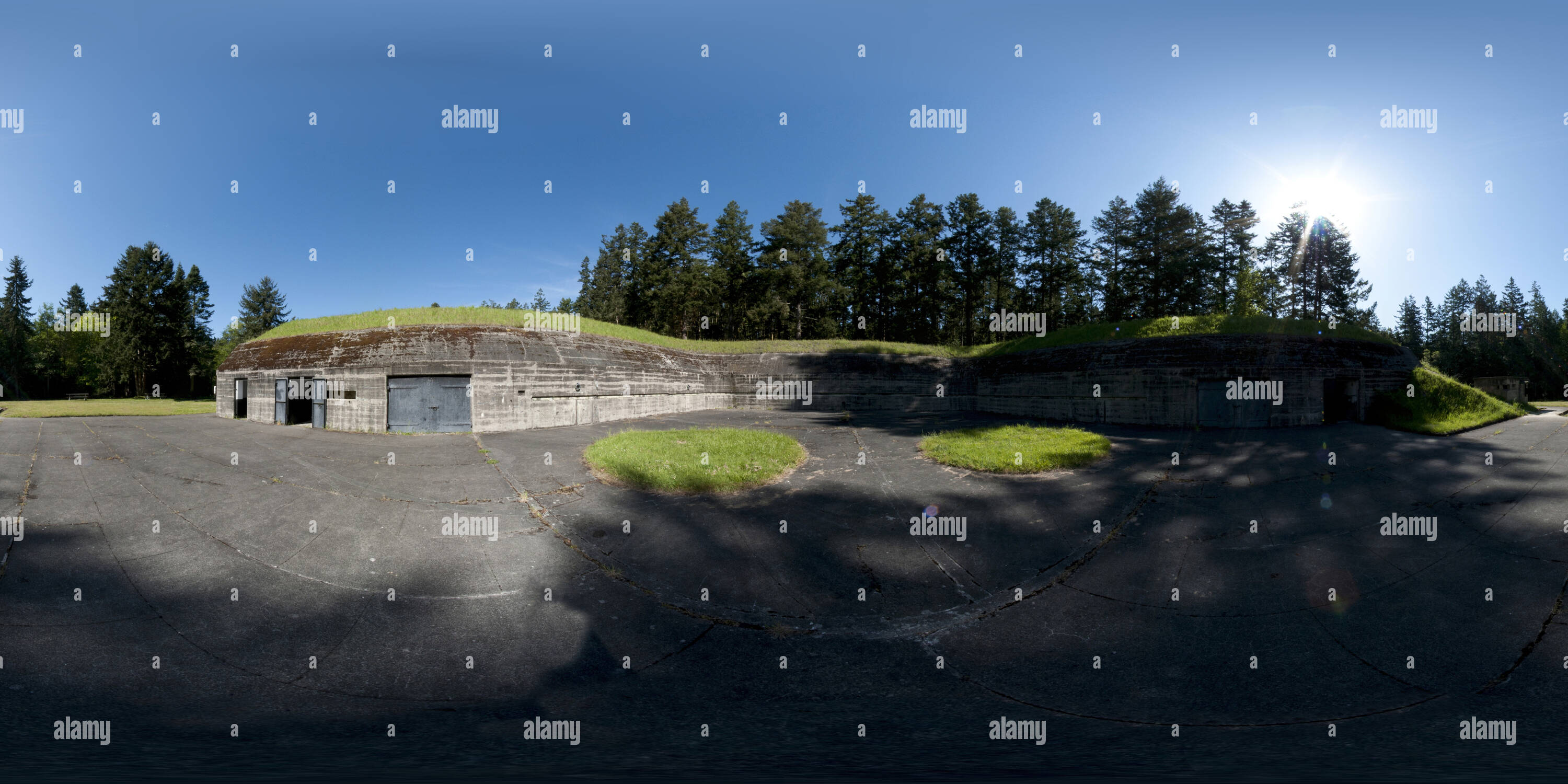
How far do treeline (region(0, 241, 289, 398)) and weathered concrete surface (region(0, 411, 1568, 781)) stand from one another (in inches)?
2230

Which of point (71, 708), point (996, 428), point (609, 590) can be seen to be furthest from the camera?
point (996, 428)

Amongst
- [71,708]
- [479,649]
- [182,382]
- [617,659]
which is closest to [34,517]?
[71,708]

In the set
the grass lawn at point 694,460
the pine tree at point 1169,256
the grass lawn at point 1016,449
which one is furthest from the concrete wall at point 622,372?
the pine tree at point 1169,256

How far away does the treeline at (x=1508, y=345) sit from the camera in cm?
4881

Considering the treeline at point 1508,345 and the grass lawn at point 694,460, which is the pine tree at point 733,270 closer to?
the grass lawn at point 694,460

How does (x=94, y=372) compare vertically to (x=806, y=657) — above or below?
above

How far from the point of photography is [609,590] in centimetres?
655

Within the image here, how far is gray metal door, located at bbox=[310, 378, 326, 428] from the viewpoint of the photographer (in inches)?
749

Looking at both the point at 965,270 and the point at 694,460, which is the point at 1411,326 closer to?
the point at 965,270

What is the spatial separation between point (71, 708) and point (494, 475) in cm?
734

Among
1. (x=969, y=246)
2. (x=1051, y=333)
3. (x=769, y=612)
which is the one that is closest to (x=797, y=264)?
(x=969, y=246)

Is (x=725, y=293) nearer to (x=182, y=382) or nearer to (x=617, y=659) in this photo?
(x=617, y=659)

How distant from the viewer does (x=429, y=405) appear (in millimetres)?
18078

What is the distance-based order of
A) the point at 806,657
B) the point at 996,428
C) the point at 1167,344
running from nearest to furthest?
the point at 806,657 < the point at 996,428 < the point at 1167,344
